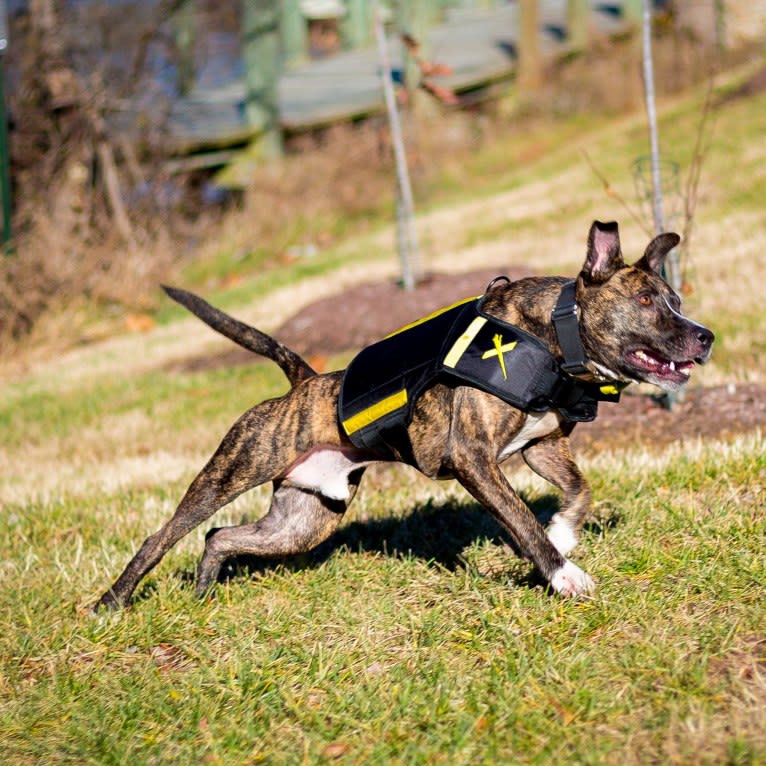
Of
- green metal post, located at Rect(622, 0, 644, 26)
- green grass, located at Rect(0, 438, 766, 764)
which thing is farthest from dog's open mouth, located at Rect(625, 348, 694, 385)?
green metal post, located at Rect(622, 0, 644, 26)

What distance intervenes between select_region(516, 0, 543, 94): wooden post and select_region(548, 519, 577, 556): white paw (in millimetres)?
19733

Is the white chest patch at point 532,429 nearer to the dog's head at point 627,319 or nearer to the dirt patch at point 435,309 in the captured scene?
the dog's head at point 627,319

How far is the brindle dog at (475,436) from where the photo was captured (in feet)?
14.0

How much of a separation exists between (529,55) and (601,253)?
20122mm

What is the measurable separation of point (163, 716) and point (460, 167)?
61.4 feet

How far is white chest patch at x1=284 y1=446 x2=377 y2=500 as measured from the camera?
4879 millimetres

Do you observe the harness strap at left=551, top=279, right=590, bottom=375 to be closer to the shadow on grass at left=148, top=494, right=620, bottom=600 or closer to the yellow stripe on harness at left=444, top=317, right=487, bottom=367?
the yellow stripe on harness at left=444, top=317, right=487, bottom=367

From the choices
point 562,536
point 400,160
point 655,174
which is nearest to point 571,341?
point 562,536

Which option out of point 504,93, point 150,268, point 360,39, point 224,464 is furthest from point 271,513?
point 360,39

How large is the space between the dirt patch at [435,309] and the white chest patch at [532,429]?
2177mm

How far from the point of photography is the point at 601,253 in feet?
14.1

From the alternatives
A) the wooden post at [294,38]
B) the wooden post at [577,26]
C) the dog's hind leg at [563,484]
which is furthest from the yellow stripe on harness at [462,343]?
the wooden post at [294,38]

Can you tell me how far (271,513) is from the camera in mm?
5125

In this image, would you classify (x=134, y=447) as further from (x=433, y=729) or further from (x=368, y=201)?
(x=368, y=201)
